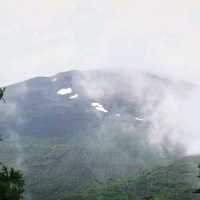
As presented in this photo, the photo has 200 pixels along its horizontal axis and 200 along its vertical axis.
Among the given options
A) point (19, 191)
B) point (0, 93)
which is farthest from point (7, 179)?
point (0, 93)

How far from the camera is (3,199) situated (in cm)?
2183

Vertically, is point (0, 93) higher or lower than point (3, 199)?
higher

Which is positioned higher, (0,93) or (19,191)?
(0,93)

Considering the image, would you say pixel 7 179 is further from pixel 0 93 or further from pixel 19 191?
pixel 0 93

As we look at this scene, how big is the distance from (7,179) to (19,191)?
29.8 inches

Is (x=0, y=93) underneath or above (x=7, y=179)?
above

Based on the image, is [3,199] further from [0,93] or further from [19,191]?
[0,93]

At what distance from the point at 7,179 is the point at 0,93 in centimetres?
355

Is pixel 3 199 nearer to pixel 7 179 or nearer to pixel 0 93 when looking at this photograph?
pixel 7 179

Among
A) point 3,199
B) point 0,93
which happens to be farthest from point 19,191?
point 0,93

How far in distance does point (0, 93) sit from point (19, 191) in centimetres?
405

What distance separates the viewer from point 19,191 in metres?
21.9

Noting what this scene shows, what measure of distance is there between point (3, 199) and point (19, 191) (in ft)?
2.32
